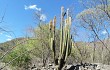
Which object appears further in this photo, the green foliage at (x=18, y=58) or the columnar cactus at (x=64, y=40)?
the green foliage at (x=18, y=58)

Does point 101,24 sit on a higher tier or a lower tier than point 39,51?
higher

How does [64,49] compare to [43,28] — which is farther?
[43,28]

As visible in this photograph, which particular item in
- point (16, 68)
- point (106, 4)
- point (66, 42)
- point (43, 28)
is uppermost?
point (106, 4)

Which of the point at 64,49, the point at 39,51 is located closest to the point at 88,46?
the point at 39,51

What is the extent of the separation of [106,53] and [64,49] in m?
24.5

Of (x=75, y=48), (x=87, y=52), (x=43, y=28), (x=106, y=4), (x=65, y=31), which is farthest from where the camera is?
(x=87, y=52)

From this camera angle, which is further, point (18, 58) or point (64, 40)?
point (18, 58)

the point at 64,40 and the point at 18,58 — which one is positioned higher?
the point at 64,40

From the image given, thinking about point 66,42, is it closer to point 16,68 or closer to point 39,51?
point 16,68

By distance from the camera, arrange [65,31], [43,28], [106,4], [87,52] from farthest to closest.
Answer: [87,52]
[43,28]
[106,4]
[65,31]

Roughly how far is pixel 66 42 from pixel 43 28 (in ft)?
50.5

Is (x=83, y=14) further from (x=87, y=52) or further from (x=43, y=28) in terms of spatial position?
(x=87, y=52)

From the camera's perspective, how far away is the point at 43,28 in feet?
89.5

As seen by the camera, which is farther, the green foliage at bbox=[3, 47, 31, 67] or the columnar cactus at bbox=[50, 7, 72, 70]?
the green foliage at bbox=[3, 47, 31, 67]
